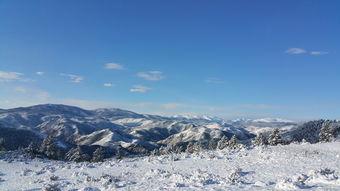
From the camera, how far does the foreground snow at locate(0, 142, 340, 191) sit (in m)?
16.8

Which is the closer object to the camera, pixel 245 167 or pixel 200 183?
pixel 200 183

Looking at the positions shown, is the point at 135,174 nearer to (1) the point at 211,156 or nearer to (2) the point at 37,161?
(1) the point at 211,156

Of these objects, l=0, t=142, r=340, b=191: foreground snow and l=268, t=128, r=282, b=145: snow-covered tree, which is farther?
l=268, t=128, r=282, b=145: snow-covered tree

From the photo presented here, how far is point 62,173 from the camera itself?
25.8 meters

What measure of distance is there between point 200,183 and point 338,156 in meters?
16.6

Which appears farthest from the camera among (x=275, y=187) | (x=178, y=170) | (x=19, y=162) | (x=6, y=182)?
(x=19, y=162)

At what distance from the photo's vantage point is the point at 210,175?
20438 millimetres

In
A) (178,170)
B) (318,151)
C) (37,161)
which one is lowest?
(37,161)

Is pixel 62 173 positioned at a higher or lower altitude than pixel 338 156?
lower

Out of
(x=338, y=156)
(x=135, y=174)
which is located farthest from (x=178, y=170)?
(x=338, y=156)

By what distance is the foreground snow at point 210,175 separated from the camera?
16.8 m

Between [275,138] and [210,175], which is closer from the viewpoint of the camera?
[210,175]

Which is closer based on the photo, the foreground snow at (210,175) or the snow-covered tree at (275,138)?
the foreground snow at (210,175)

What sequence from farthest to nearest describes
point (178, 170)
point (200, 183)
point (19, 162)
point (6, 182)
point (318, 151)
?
point (19, 162) → point (318, 151) → point (178, 170) → point (6, 182) → point (200, 183)
